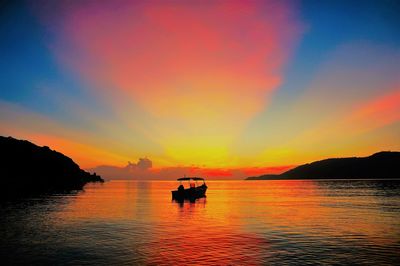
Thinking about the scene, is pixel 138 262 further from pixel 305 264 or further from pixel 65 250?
pixel 305 264

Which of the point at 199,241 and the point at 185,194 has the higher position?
the point at 185,194

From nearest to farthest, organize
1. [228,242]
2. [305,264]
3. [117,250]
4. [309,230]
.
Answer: [305,264], [117,250], [228,242], [309,230]

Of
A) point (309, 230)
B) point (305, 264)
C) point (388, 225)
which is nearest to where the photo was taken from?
point (305, 264)

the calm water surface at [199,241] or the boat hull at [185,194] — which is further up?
the boat hull at [185,194]

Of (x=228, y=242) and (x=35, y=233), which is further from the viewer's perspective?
(x=35, y=233)

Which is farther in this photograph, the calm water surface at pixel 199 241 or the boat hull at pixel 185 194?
the boat hull at pixel 185 194

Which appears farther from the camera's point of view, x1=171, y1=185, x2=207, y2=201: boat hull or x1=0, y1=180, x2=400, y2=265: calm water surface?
x1=171, y1=185, x2=207, y2=201: boat hull

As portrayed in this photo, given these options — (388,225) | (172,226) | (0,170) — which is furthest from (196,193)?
(0,170)

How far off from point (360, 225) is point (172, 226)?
998 inches

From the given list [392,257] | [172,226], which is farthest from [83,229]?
[392,257]

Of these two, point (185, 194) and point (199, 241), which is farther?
point (185, 194)

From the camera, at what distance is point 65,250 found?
2884 centimetres

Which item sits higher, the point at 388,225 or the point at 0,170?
the point at 0,170

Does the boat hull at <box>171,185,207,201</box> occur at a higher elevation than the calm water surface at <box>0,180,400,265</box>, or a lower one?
higher
